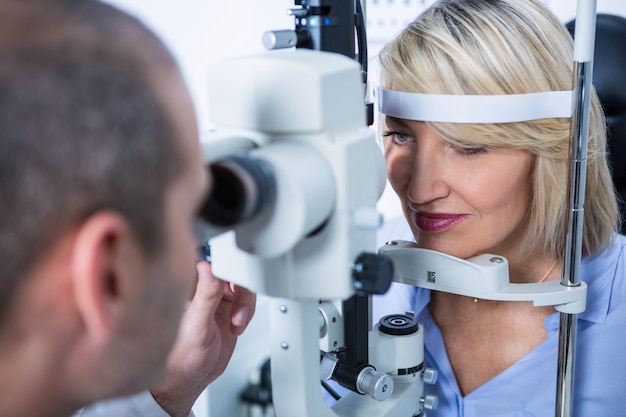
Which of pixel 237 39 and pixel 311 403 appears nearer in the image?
pixel 311 403

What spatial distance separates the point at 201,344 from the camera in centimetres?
94

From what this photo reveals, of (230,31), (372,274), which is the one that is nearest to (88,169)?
(372,274)

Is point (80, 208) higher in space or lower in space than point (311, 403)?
higher

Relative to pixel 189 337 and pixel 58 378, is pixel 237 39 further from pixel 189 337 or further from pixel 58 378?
pixel 58 378

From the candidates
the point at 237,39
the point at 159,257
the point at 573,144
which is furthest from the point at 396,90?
the point at 237,39

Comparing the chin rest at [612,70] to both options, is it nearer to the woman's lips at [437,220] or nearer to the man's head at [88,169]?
the woman's lips at [437,220]

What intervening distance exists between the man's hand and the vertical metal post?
0.44 meters

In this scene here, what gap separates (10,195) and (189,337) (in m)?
0.53

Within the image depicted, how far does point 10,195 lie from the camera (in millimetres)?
432

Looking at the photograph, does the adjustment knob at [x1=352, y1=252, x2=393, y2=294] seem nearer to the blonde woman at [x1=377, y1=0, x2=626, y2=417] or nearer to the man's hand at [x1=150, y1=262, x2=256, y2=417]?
the man's hand at [x1=150, y1=262, x2=256, y2=417]

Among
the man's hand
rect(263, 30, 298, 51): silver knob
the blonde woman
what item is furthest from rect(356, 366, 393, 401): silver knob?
rect(263, 30, 298, 51): silver knob

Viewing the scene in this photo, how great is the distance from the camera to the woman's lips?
1102 millimetres

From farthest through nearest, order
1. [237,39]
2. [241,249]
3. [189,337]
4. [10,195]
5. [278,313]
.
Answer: [237,39] → [189,337] → [278,313] → [241,249] → [10,195]

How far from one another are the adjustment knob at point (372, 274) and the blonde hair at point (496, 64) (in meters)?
0.43
